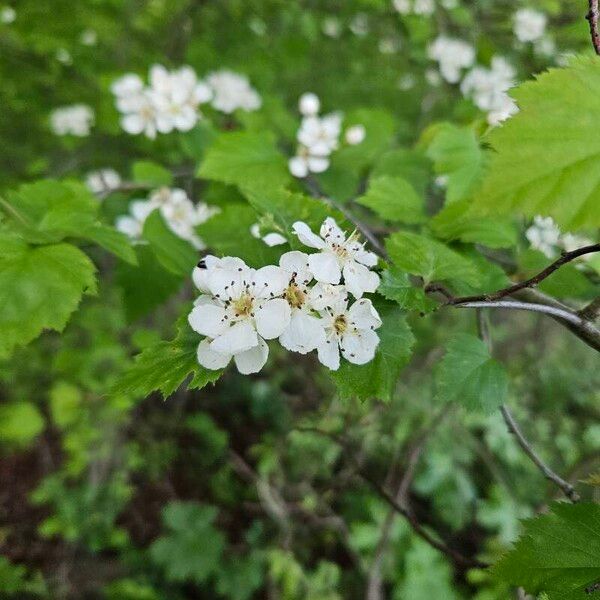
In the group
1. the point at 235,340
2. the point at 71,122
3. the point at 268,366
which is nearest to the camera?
the point at 235,340

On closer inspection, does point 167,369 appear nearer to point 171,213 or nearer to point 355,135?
point 171,213

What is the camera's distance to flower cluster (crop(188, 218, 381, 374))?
2.61 ft

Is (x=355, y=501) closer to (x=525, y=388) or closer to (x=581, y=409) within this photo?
(x=525, y=388)

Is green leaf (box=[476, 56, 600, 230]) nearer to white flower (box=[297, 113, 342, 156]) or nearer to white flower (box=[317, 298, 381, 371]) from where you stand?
white flower (box=[317, 298, 381, 371])

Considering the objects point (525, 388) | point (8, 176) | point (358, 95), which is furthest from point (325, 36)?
point (525, 388)

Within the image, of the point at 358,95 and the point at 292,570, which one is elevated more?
the point at 358,95

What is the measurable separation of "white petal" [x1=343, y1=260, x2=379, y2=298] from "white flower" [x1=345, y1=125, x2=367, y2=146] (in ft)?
3.49

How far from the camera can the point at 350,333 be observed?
2.73 ft

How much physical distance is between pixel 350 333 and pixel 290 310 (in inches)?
4.2

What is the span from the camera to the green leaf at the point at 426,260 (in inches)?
36.4

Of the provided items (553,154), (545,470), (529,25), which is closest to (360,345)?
(553,154)

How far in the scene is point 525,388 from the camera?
12.8 feet

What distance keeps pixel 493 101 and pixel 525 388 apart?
7.79 ft

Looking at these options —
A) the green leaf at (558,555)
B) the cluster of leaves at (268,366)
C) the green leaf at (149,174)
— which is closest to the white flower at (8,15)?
the cluster of leaves at (268,366)
